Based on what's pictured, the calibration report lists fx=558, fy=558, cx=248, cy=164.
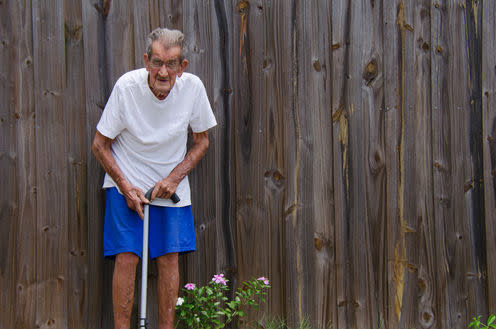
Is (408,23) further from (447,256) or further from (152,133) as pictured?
(152,133)

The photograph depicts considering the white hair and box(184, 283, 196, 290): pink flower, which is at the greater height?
the white hair

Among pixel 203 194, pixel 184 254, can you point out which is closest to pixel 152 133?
pixel 203 194

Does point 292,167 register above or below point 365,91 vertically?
below

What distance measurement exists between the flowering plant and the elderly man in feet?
0.58

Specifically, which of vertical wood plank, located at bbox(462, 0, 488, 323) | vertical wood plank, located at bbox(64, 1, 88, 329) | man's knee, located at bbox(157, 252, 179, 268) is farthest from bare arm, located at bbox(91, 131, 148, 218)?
A: vertical wood plank, located at bbox(462, 0, 488, 323)

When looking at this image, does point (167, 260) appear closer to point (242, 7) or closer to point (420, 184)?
point (242, 7)

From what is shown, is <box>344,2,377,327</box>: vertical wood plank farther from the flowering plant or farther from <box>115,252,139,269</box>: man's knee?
<box>115,252,139,269</box>: man's knee

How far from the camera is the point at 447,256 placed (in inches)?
146

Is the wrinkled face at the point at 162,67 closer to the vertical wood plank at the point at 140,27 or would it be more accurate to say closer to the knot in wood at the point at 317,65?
the vertical wood plank at the point at 140,27

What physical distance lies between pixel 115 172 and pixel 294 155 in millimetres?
1139

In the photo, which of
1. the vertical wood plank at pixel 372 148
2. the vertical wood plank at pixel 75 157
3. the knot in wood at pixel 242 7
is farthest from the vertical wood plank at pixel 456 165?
the vertical wood plank at pixel 75 157

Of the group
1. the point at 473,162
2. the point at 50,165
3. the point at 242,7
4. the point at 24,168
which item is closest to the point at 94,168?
the point at 50,165

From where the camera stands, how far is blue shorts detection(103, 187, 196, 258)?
305 cm

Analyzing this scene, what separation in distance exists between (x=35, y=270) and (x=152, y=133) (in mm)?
1029
